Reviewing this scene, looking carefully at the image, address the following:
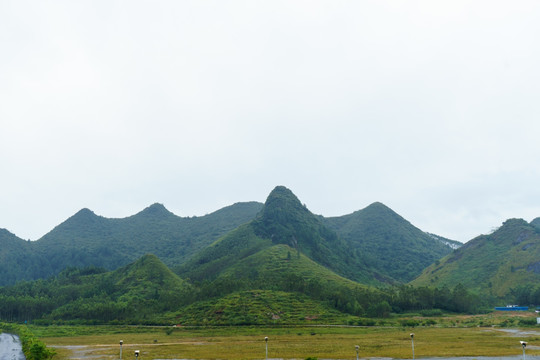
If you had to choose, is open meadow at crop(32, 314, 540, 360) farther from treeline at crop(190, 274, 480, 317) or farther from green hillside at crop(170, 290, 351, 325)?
treeline at crop(190, 274, 480, 317)

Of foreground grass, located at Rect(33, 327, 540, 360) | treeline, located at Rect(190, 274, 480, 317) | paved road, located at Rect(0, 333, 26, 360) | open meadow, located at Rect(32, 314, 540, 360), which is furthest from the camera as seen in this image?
treeline, located at Rect(190, 274, 480, 317)

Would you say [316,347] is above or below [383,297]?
above

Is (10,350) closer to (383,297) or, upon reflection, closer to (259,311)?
(259,311)

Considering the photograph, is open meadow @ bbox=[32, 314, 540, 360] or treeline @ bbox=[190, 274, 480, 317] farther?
treeline @ bbox=[190, 274, 480, 317]

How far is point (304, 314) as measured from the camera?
15575 cm

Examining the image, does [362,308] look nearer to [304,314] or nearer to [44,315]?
[304,314]

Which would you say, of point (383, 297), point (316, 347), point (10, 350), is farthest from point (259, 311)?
point (10, 350)

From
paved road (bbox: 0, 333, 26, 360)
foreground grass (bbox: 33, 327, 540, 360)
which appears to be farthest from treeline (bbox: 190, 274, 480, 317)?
paved road (bbox: 0, 333, 26, 360)

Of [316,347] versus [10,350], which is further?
[10,350]

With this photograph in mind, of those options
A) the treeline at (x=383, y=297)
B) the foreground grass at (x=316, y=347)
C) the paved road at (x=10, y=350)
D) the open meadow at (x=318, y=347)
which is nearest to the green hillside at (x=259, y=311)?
the treeline at (x=383, y=297)

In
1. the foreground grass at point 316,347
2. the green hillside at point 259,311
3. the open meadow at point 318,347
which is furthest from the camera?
the green hillside at point 259,311

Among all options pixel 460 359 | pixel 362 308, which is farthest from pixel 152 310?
pixel 460 359

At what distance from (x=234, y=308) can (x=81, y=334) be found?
5521 centimetres

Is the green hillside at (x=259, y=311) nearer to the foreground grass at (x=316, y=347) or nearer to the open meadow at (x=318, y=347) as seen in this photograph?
the open meadow at (x=318, y=347)
